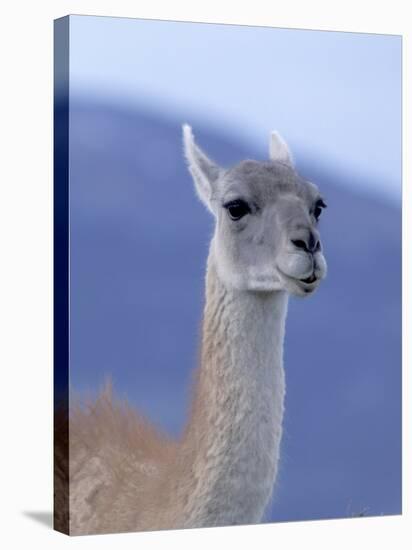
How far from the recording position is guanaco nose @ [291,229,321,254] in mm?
10258

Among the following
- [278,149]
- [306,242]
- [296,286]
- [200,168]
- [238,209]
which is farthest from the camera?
[278,149]

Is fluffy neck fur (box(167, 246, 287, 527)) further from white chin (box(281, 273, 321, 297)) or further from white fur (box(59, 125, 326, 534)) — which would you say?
white chin (box(281, 273, 321, 297))

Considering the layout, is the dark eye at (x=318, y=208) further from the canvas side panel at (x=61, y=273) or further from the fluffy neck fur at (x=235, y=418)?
the canvas side panel at (x=61, y=273)

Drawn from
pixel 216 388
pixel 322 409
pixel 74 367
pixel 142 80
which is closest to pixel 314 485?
pixel 322 409

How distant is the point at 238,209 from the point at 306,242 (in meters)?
0.54

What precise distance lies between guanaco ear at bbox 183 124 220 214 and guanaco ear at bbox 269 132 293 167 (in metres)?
0.55

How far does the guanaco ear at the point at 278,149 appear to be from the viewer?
36.6 feet

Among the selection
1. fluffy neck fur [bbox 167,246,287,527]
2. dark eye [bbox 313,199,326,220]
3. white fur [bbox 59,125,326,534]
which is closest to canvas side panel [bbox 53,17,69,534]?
white fur [bbox 59,125,326,534]

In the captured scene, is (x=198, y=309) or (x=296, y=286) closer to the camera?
(x=296, y=286)

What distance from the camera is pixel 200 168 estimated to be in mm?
10766

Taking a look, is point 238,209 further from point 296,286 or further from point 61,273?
point 61,273

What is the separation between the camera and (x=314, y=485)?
11.4m

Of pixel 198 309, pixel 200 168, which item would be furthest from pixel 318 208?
pixel 198 309

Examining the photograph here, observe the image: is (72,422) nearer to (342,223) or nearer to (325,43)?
(342,223)
